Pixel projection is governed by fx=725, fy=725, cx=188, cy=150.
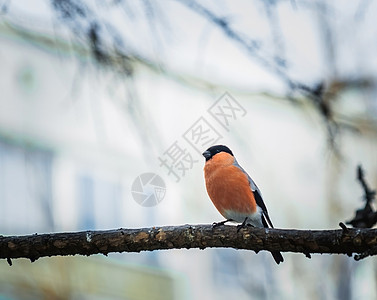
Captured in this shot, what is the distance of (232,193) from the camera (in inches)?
118

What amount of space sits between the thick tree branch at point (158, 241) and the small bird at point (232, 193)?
65 centimetres

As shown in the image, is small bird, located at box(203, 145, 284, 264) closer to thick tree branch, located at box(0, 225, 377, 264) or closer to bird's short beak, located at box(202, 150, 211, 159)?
bird's short beak, located at box(202, 150, 211, 159)

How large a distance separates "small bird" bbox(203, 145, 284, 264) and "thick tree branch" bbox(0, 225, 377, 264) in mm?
651

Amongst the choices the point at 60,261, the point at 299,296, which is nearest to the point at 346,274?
the point at 299,296

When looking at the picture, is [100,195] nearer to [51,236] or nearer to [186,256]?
[186,256]

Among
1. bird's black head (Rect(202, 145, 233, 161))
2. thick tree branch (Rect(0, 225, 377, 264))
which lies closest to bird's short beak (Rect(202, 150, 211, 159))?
bird's black head (Rect(202, 145, 233, 161))

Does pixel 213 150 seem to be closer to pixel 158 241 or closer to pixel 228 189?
pixel 228 189

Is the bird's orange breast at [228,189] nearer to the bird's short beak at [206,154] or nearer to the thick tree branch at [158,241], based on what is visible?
the bird's short beak at [206,154]

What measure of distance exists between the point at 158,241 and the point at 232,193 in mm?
765

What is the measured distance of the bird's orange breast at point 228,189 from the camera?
9.78 feet

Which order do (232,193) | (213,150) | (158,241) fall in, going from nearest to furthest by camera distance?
(158,241) → (232,193) → (213,150)

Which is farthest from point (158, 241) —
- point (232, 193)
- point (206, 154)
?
point (206, 154)

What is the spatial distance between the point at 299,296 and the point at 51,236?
3.97 meters

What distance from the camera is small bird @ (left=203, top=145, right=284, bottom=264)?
298cm
